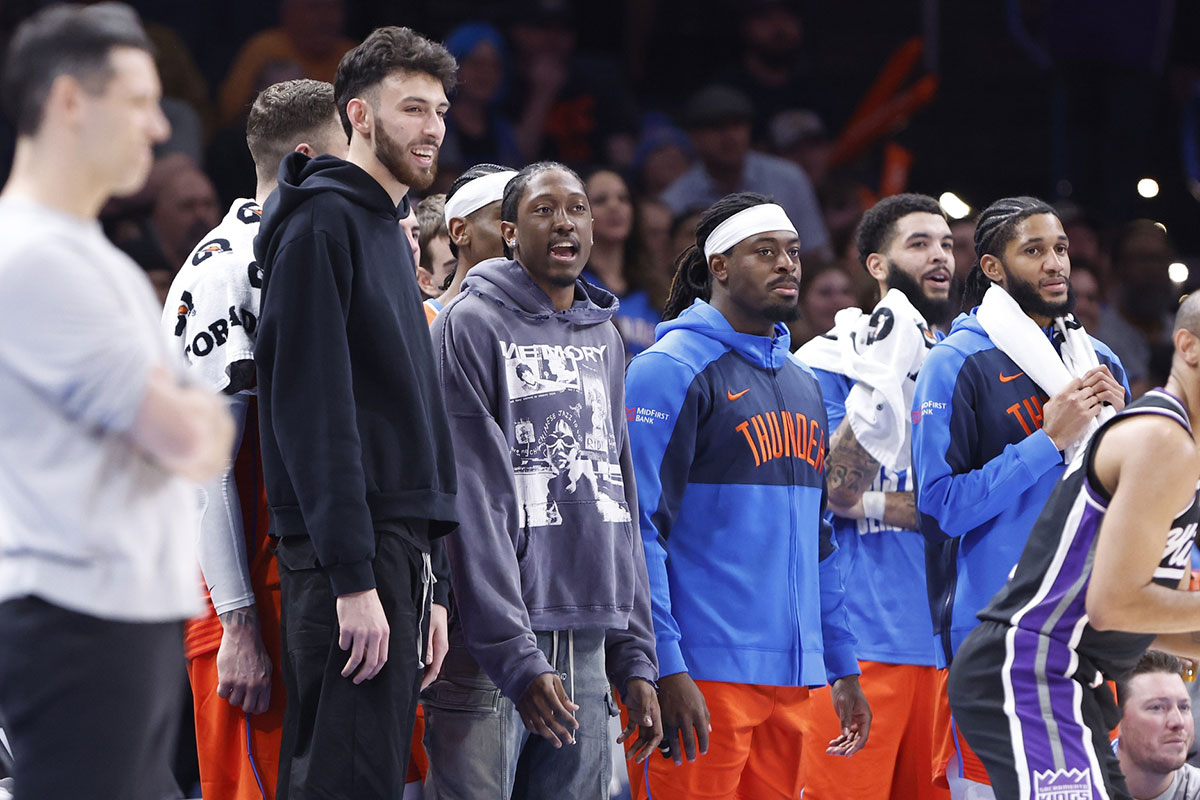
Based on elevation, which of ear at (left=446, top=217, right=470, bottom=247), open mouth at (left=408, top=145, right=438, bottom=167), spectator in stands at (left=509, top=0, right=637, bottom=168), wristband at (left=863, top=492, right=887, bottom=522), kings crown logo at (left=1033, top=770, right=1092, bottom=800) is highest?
spectator in stands at (left=509, top=0, right=637, bottom=168)

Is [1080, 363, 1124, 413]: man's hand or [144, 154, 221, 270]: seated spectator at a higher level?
[144, 154, 221, 270]: seated spectator

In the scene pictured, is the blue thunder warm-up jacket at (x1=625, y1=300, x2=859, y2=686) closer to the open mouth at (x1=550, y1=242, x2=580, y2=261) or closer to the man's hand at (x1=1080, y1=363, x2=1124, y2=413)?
the open mouth at (x1=550, y1=242, x2=580, y2=261)

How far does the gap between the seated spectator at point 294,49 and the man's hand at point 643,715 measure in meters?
5.29

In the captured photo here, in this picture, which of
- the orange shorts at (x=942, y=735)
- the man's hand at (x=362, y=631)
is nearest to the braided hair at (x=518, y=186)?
the man's hand at (x=362, y=631)

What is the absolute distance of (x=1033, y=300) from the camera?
464cm

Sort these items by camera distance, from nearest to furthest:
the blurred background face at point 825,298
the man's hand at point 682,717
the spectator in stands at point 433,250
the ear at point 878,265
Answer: the man's hand at point 682,717 < the spectator in stands at point 433,250 < the ear at point 878,265 < the blurred background face at point 825,298

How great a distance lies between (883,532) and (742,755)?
1.32 meters

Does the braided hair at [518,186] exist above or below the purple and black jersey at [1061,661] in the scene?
above

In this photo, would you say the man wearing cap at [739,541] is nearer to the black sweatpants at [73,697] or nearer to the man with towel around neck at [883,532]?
the man with towel around neck at [883,532]

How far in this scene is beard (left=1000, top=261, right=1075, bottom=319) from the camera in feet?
15.2

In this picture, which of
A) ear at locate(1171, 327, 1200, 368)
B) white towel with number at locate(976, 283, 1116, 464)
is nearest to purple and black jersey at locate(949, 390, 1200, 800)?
ear at locate(1171, 327, 1200, 368)

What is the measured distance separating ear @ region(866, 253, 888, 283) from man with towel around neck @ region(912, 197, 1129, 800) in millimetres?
831

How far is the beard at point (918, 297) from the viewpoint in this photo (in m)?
5.46

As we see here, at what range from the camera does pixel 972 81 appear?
11078 millimetres
